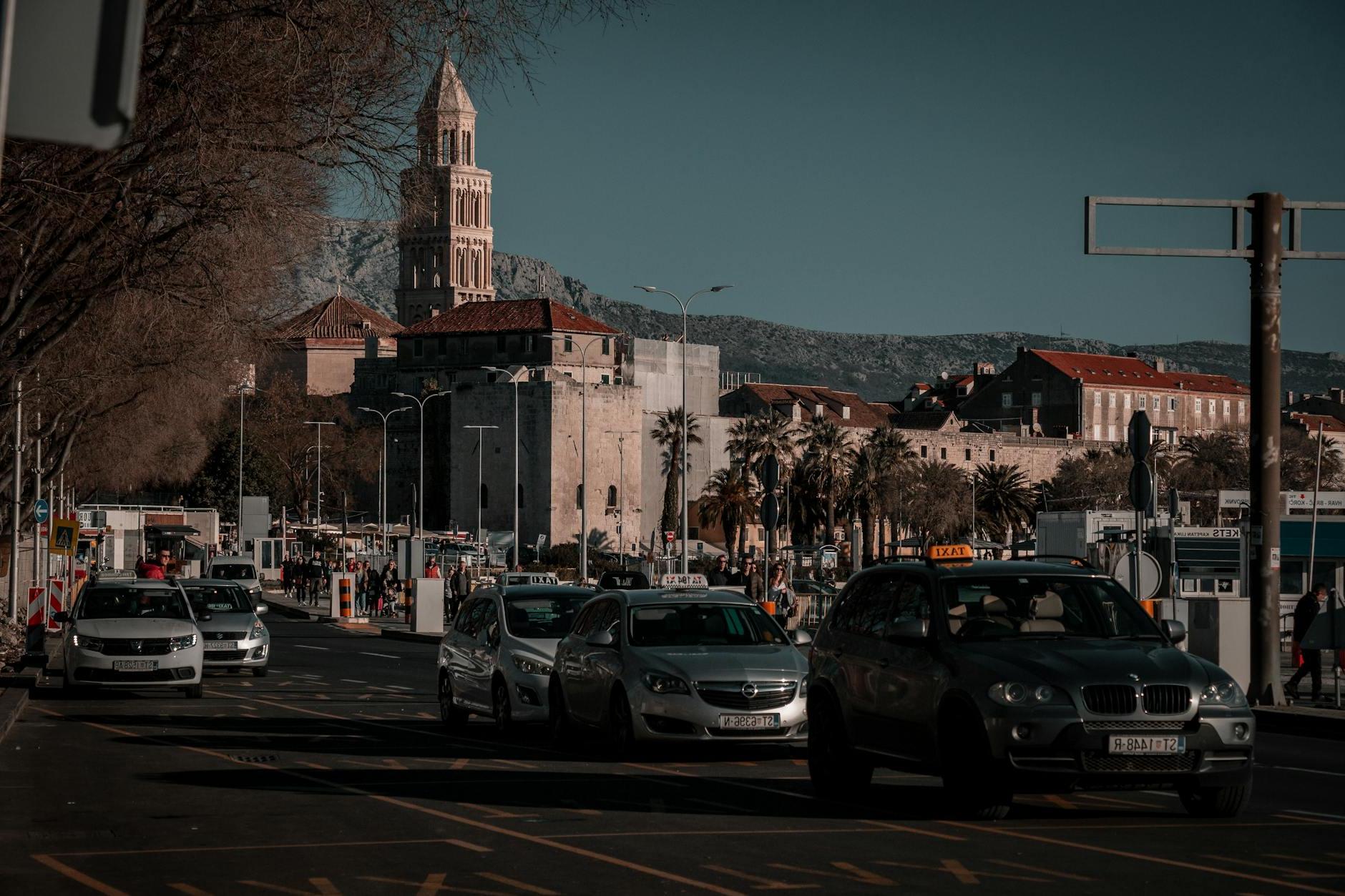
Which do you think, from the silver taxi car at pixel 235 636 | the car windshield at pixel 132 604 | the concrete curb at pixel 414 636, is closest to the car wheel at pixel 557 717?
the car windshield at pixel 132 604

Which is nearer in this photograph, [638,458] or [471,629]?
[471,629]

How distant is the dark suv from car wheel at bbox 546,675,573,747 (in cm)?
464

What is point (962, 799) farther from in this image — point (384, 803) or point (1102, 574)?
point (384, 803)

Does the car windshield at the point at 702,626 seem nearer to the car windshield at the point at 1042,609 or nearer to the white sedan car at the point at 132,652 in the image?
the car windshield at the point at 1042,609

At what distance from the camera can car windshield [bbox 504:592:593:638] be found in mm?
19234

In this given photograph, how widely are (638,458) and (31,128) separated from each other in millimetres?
131222

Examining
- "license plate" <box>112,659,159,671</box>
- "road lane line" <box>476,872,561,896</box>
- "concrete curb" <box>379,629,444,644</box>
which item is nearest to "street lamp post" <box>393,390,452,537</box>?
"concrete curb" <box>379,629,444,644</box>

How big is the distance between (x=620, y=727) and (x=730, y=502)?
100 m

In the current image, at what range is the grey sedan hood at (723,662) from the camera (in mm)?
15516

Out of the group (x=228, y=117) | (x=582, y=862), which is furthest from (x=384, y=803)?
(x=228, y=117)

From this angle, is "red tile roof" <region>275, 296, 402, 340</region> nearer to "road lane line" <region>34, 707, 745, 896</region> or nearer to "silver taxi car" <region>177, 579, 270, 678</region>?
"silver taxi car" <region>177, 579, 270, 678</region>

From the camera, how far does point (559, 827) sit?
11539 millimetres

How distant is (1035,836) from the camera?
11055mm

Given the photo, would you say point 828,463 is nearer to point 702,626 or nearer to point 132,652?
point 132,652
